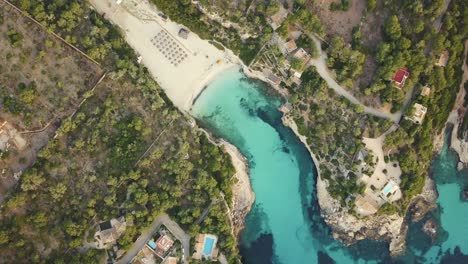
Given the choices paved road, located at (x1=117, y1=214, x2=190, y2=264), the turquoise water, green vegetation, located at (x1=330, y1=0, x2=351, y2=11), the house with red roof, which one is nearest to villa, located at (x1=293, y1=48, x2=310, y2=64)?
green vegetation, located at (x1=330, y1=0, x2=351, y2=11)

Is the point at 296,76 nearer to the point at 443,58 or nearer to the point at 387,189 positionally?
the point at 387,189

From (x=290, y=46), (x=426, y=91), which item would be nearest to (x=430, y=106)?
(x=426, y=91)

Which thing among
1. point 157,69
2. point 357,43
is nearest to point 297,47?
point 357,43

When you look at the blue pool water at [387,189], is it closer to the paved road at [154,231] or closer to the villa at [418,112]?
the villa at [418,112]

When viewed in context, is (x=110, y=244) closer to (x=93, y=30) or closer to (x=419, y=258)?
(x=93, y=30)

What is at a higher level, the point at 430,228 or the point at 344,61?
the point at 344,61

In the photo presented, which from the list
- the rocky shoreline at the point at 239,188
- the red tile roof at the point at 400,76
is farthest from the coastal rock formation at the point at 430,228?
the rocky shoreline at the point at 239,188
